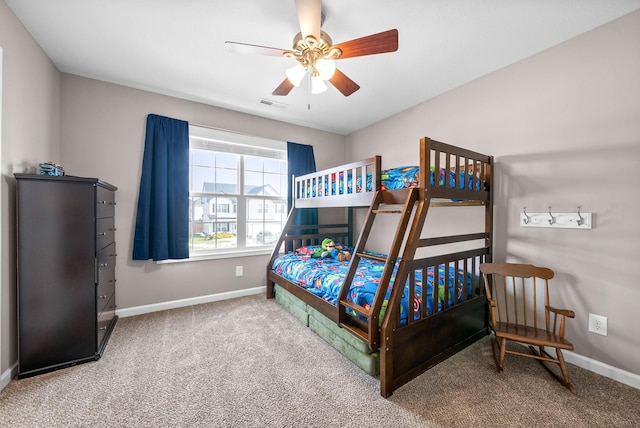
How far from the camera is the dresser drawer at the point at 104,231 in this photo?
2.04 metres

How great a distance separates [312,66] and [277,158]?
6.77ft

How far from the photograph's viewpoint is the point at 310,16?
4.72ft

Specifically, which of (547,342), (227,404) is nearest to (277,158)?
(227,404)

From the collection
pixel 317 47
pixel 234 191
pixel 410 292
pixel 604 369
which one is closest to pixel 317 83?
pixel 317 47

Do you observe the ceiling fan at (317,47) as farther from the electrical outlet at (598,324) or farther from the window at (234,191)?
the electrical outlet at (598,324)

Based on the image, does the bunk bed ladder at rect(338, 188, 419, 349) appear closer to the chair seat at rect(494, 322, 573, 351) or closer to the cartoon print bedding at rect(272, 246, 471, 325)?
the cartoon print bedding at rect(272, 246, 471, 325)

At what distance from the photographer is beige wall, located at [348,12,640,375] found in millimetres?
1726

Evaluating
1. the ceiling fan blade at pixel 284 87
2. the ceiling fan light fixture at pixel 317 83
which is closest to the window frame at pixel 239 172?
the ceiling fan blade at pixel 284 87

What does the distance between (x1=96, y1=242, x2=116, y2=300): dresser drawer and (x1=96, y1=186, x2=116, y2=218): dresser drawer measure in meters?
0.32

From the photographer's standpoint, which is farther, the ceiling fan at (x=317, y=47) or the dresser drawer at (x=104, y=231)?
the dresser drawer at (x=104, y=231)

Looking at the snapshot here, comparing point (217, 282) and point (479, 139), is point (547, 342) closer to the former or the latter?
point (479, 139)

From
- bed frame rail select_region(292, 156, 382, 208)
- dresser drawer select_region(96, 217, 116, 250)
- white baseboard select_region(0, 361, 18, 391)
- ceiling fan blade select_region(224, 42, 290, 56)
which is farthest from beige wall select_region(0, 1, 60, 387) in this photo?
bed frame rail select_region(292, 156, 382, 208)

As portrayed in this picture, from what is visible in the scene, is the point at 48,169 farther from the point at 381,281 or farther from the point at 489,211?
the point at 489,211

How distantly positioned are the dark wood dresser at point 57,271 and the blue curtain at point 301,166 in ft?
7.40
